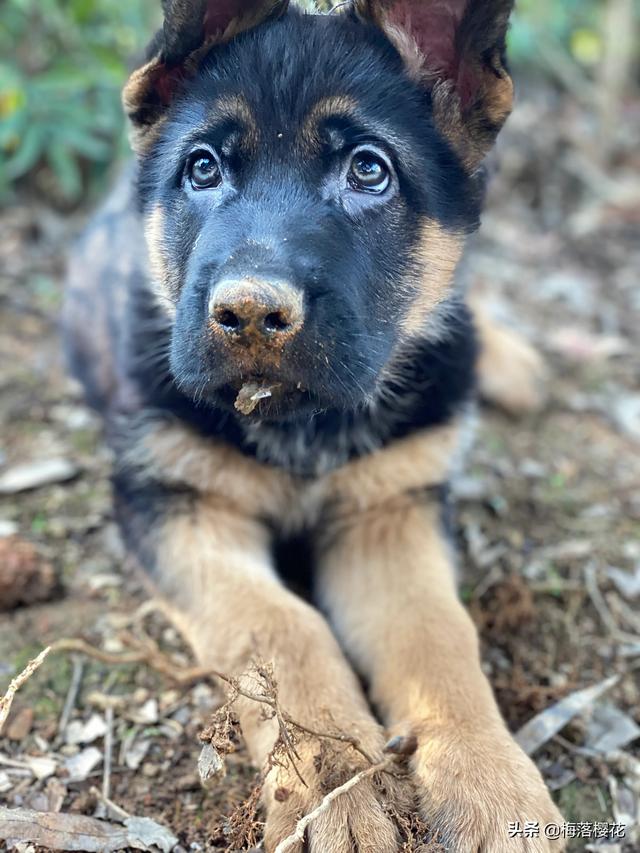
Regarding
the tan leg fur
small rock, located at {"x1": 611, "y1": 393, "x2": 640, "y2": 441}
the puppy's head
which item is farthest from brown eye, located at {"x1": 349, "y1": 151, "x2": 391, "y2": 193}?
small rock, located at {"x1": 611, "y1": 393, "x2": 640, "y2": 441}

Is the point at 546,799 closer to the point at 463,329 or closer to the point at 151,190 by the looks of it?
the point at 463,329

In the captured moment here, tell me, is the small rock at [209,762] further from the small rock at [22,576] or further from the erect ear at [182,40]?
the erect ear at [182,40]

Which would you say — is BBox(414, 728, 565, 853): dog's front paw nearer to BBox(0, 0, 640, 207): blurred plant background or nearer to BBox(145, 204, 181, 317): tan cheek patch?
BBox(145, 204, 181, 317): tan cheek patch

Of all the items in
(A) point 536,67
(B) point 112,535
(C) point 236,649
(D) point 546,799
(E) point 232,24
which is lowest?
(B) point 112,535

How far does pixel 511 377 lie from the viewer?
481cm

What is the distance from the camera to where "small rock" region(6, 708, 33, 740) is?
2.83 metres

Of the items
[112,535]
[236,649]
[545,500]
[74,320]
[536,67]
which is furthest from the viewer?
[536,67]

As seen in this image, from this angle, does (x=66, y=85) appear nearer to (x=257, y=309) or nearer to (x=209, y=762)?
(x=257, y=309)

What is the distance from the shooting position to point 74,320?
4754 mm

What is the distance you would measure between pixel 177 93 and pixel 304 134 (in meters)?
0.56

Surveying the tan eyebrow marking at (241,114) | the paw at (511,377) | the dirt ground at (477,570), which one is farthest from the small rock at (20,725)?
the paw at (511,377)

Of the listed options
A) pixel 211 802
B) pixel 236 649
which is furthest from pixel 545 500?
pixel 211 802

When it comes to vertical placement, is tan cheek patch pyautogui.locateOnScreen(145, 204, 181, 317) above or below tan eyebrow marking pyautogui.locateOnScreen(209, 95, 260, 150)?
below

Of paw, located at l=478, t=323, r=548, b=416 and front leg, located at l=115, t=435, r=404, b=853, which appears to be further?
paw, located at l=478, t=323, r=548, b=416
